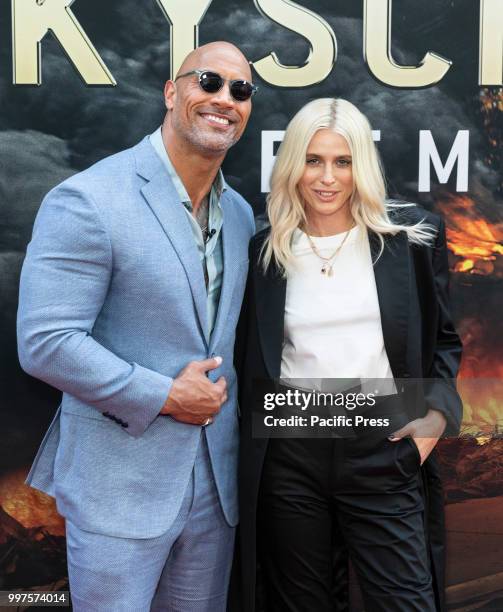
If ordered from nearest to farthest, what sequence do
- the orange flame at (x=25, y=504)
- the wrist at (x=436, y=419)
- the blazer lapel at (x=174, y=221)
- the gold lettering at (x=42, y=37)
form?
the blazer lapel at (x=174, y=221) < the wrist at (x=436, y=419) < the gold lettering at (x=42, y=37) < the orange flame at (x=25, y=504)

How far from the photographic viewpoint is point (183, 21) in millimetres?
2646

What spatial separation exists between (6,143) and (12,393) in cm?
92

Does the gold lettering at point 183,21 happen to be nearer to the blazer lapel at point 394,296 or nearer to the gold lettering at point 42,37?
the gold lettering at point 42,37

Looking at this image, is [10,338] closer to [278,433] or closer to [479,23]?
[278,433]

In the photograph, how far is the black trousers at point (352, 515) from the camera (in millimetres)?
2084

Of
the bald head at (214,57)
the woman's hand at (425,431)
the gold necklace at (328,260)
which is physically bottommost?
the woman's hand at (425,431)

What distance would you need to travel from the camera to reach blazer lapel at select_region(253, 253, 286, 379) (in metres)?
2.14

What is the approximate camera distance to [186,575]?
2.23 metres

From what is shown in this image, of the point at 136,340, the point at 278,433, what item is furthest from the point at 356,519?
the point at 136,340

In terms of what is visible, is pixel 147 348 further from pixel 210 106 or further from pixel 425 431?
pixel 425 431

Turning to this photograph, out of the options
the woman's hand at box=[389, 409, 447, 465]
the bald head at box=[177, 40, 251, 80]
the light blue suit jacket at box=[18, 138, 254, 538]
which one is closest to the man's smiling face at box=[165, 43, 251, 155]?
the bald head at box=[177, 40, 251, 80]

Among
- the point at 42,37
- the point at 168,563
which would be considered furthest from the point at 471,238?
the point at 42,37

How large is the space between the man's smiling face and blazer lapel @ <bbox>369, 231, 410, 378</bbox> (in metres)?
0.55

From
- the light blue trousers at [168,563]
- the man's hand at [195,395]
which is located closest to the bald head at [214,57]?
the man's hand at [195,395]
